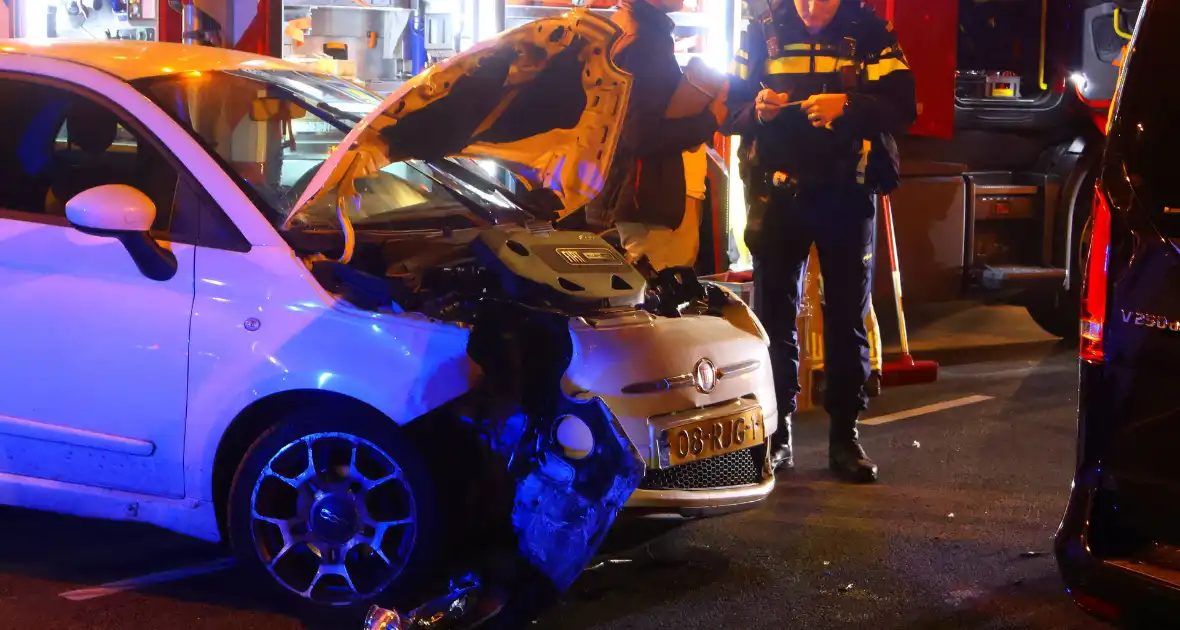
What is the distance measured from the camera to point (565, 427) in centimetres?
345

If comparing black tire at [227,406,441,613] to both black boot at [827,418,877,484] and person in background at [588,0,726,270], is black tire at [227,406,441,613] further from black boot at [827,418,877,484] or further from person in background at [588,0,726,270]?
black boot at [827,418,877,484]

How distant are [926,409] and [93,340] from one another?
176 inches

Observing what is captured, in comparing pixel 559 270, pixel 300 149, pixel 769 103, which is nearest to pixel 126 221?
pixel 300 149

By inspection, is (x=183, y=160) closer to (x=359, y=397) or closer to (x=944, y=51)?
(x=359, y=397)

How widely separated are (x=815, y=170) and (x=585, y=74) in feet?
4.75

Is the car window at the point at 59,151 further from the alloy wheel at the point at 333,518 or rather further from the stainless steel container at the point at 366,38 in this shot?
the stainless steel container at the point at 366,38

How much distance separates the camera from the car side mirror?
363 centimetres

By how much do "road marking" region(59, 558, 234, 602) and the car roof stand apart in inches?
61.5

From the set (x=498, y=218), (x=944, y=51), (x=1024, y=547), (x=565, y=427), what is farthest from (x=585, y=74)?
(x=944, y=51)

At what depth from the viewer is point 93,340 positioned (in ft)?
12.5

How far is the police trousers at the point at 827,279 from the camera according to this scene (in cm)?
519

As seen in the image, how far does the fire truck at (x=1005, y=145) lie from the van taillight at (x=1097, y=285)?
471 centimetres

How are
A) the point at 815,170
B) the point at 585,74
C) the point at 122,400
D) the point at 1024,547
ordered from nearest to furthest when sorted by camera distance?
1. the point at 122,400
2. the point at 585,74
3. the point at 1024,547
4. the point at 815,170

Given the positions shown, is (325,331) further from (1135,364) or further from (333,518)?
(1135,364)
